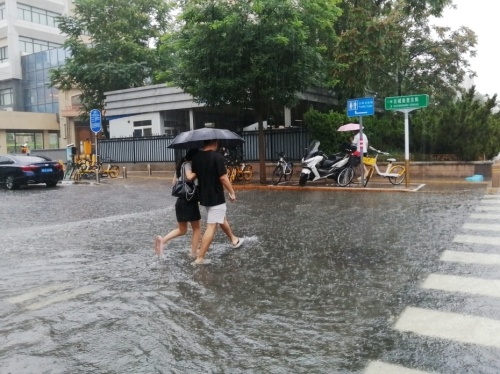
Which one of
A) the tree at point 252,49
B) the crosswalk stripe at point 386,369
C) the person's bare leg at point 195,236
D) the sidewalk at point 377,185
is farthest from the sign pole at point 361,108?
the crosswalk stripe at point 386,369

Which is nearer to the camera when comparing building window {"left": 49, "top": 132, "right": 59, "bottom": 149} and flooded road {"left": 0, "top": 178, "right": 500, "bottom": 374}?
flooded road {"left": 0, "top": 178, "right": 500, "bottom": 374}

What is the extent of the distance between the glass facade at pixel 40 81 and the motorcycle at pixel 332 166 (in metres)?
38.2

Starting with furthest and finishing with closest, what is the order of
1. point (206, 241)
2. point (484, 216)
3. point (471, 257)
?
point (484, 216) < point (206, 241) < point (471, 257)

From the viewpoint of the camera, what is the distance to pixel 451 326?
425 centimetres

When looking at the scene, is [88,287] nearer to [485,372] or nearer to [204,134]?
[204,134]

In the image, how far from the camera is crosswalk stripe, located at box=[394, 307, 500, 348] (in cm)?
399

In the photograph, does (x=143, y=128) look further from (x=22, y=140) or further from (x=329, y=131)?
(x=22, y=140)

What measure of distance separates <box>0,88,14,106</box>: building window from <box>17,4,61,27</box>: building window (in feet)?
25.0

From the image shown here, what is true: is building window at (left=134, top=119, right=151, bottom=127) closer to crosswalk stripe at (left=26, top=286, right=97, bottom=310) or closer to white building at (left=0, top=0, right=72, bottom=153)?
crosswalk stripe at (left=26, top=286, right=97, bottom=310)

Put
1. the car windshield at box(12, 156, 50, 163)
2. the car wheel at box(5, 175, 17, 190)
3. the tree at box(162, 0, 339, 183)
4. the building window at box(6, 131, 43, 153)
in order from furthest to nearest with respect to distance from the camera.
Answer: the building window at box(6, 131, 43, 153) < the car windshield at box(12, 156, 50, 163) < the car wheel at box(5, 175, 17, 190) < the tree at box(162, 0, 339, 183)

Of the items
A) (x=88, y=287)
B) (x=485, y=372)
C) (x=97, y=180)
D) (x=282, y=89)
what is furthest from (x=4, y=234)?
(x=97, y=180)

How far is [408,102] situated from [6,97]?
48.2 m

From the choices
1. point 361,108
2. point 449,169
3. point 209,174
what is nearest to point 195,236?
point 209,174

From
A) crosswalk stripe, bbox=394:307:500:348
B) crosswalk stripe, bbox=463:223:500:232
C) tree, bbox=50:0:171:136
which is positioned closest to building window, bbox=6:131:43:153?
tree, bbox=50:0:171:136
